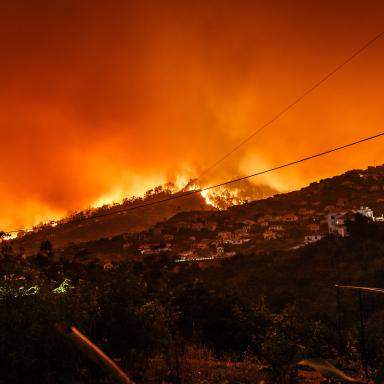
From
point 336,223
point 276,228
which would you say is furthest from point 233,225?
point 336,223

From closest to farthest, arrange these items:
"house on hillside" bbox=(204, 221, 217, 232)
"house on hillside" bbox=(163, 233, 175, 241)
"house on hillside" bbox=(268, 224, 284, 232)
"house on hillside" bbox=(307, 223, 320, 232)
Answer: "house on hillside" bbox=(307, 223, 320, 232), "house on hillside" bbox=(268, 224, 284, 232), "house on hillside" bbox=(163, 233, 175, 241), "house on hillside" bbox=(204, 221, 217, 232)

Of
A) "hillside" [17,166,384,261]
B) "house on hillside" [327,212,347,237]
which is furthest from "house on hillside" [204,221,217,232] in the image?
"house on hillside" [327,212,347,237]

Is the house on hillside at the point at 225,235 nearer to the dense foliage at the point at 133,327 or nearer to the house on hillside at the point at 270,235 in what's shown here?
the house on hillside at the point at 270,235

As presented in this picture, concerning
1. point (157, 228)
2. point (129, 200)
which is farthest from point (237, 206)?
point (129, 200)

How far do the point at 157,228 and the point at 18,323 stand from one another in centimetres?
5352

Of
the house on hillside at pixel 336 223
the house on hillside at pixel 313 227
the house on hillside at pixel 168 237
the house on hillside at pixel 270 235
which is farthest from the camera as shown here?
the house on hillside at pixel 168 237

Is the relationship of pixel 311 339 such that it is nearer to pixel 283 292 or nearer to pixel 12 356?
pixel 12 356

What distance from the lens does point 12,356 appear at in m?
6.11

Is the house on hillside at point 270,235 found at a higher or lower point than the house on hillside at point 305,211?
lower

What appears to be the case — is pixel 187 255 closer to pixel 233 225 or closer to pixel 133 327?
pixel 233 225

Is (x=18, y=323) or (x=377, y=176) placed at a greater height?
(x=377, y=176)

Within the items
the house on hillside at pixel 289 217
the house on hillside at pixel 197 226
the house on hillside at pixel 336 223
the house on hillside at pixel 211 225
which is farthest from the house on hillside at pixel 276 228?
the house on hillside at pixel 197 226

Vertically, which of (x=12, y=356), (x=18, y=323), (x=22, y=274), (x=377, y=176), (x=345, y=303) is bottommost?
(x=345, y=303)

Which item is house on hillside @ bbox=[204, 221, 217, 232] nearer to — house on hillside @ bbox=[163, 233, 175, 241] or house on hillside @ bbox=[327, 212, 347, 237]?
house on hillside @ bbox=[163, 233, 175, 241]
